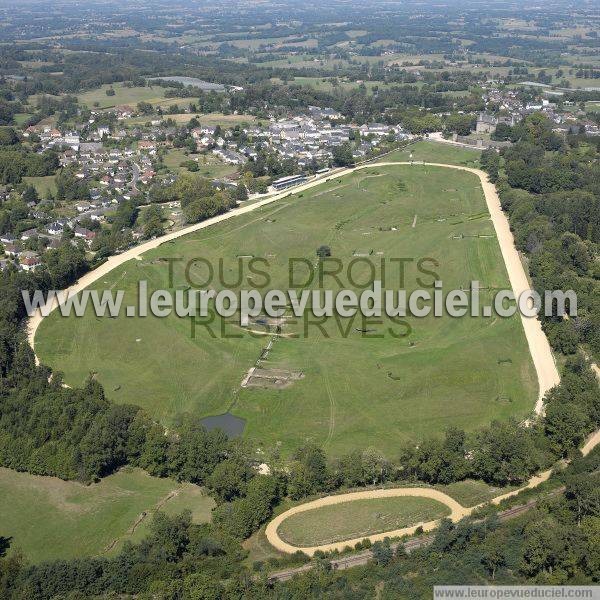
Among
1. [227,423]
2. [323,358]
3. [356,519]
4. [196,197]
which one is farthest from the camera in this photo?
[196,197]

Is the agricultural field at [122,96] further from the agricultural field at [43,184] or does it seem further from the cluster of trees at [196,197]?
the cluster of trees at [196,197]

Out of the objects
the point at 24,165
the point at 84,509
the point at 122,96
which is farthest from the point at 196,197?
Result: the point at 122,96

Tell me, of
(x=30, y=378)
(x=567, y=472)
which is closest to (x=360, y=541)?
(x=567, y=472)

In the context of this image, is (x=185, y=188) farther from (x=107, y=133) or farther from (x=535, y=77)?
(x=535, y=77)

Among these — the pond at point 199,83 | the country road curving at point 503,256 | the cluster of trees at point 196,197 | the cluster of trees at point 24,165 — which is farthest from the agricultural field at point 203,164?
the pond at point 199,83

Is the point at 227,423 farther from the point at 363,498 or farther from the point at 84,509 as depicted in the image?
the point at 363,498
